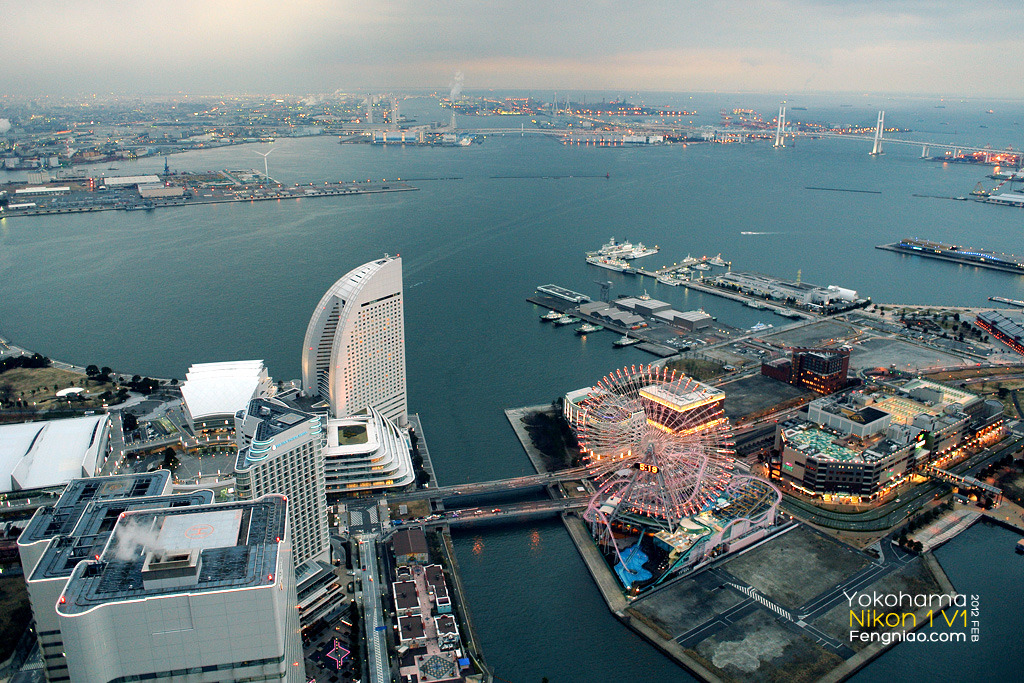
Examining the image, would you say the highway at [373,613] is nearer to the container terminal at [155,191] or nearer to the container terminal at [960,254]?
the container terminal at [960,254]

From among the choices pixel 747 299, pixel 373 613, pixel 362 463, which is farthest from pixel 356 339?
pixel 747 299

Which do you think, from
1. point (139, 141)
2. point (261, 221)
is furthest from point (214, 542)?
point (139, 141)

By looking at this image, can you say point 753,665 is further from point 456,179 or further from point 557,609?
point 456,179

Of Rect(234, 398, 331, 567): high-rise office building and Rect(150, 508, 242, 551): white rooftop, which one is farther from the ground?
Rect(150, 508, 242, 551): white rooftop

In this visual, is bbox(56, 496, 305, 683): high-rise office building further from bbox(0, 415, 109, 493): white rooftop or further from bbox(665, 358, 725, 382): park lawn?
bbox(665, 358, 725, 382): park lawn

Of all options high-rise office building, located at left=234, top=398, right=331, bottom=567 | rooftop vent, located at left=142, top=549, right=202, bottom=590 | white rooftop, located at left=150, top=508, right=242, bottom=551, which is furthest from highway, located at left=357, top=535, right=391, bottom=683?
rooftop vent, located at left=142, top=549, right=202, bottom=590
